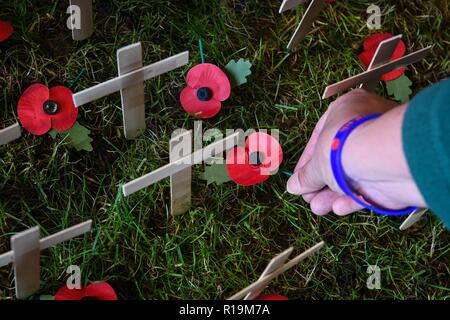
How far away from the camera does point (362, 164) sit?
2.94 feet

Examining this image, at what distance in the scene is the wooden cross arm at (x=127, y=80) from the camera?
3.62 feet

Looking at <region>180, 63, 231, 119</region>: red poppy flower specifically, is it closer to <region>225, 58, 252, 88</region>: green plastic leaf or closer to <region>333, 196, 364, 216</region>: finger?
<region>225, 58, 252, 88</region>: green plastic leaf

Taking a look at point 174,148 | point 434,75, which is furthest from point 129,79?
point 434,75

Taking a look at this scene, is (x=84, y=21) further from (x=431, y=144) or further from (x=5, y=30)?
(x=431, y=144)

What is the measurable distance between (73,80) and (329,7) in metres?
0.59

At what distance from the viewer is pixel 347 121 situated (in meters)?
1.02

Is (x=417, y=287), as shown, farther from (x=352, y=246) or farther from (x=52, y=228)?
(x=52, y=228)

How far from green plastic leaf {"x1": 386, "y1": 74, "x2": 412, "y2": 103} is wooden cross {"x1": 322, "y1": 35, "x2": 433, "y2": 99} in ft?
0.20

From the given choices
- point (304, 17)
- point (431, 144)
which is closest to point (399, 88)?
point (304, 17)

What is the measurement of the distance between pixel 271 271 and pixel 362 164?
357 mm

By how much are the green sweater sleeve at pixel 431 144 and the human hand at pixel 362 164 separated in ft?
0.12

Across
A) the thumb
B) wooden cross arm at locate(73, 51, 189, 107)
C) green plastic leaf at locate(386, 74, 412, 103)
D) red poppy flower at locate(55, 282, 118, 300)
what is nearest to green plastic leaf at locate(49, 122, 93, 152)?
wooden cross arm at locate(73, 51, 189, 107)

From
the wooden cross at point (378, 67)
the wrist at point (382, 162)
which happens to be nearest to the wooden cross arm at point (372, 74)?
the wooden cross at point (378, 67)

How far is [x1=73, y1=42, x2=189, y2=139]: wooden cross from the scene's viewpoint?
1078mm
